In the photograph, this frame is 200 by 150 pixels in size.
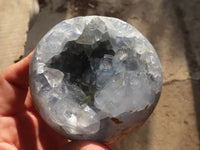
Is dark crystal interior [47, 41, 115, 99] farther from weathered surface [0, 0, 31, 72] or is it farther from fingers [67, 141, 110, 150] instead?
weathered surface [0, 0, 31, 72]

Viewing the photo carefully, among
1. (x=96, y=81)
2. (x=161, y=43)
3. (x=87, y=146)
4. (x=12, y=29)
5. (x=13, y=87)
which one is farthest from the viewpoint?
(x=161, y=43)

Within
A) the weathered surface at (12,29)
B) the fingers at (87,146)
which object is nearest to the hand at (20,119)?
the fingers at (87,146)

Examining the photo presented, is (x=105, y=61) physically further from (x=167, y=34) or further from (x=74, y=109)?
(x=167, y=34)

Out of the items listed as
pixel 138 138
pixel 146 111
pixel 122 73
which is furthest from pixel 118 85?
pixel 138 138

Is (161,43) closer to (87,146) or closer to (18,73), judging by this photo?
(18,73)

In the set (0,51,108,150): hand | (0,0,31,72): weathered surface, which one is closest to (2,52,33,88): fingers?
(0,51,108,150): hand

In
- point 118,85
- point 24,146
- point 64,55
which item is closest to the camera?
A: point 118,85

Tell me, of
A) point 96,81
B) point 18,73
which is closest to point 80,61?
point 96,81

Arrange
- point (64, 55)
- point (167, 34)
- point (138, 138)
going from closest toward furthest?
point (64, 55)
point (138, 138)
point (167, 34)
